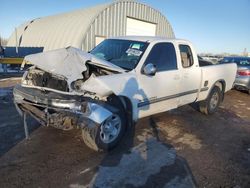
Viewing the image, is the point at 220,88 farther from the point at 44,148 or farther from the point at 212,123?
the point at 44,148

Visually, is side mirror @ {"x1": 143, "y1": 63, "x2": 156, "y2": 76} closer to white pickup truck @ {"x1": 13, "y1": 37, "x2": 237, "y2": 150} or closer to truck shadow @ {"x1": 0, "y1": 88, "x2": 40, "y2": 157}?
white pickup truck @ {"x1": 13, "y1": 37, "x2": 237, "y2": 150}

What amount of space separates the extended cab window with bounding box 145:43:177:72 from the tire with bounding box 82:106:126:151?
1.26 metres

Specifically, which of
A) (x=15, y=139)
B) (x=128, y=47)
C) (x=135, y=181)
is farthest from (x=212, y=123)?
(x=15, y=139)

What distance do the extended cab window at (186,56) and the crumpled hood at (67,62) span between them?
76.7 inches

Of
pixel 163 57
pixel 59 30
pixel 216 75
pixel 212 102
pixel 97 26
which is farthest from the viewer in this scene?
pixel 59 30

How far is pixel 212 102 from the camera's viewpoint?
7.21 metres

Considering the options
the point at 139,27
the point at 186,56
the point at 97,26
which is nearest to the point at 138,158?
the point at 186,56

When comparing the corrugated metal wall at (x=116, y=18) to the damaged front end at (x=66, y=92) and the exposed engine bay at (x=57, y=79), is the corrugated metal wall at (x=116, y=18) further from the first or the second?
the damaged front end at (x=66, y=92)

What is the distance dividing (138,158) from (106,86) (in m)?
1.34

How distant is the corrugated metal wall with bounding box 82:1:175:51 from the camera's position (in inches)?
696

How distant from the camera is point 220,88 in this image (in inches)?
292

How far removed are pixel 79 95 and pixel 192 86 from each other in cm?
314

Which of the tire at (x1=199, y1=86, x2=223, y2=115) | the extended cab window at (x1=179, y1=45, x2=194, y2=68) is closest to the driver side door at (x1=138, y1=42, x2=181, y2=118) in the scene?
the extended cab window at (x1=179, y1=45, x2=194, y2=68)

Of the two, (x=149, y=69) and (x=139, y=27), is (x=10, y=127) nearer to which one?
(x=149, y=69)
